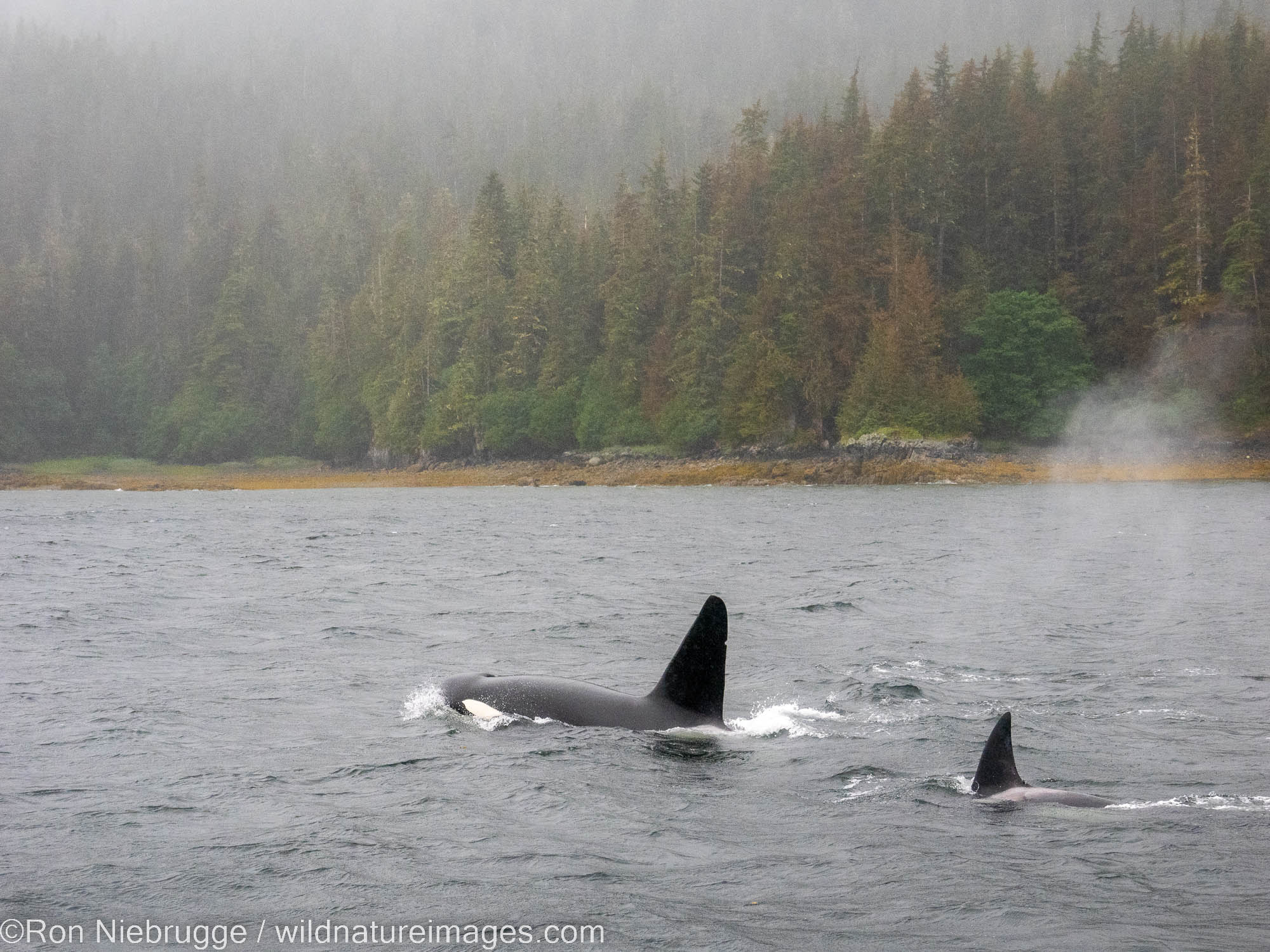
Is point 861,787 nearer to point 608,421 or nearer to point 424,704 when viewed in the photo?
point 424,704

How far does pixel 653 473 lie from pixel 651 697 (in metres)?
86.9

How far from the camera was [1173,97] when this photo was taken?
110 metres

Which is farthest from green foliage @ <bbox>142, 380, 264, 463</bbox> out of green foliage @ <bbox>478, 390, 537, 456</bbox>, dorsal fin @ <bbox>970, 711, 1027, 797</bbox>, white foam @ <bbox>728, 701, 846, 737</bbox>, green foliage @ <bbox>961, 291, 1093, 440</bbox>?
dorsal fin @ <bbox>970, 711, 1027, 797</bbox>

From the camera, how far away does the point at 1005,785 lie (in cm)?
1140

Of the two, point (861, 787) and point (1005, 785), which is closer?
point (1005, 785)

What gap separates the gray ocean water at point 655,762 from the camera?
29.1ft

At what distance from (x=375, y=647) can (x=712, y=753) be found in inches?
370

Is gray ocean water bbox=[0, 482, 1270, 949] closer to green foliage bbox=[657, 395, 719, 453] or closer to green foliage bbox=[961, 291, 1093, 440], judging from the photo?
green foliage bbox=[961, 291, 1093, 440]

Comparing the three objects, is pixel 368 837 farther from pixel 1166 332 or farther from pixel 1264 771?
pixel 1166 332

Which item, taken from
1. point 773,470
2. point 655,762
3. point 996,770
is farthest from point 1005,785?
point 773,470

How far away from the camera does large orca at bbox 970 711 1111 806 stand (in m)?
11.1

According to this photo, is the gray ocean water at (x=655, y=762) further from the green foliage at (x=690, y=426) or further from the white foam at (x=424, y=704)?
the green foliage at (x=690, y=426)

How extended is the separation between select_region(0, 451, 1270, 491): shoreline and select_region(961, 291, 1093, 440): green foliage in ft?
18.6

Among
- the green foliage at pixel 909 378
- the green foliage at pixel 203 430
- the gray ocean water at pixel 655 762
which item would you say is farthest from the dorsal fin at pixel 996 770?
the green foliage at pixel 203 430
